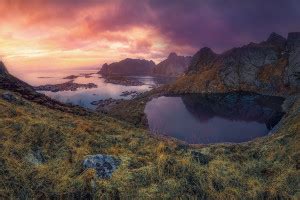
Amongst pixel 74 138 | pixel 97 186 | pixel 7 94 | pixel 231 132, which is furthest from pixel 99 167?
pixel 231 132

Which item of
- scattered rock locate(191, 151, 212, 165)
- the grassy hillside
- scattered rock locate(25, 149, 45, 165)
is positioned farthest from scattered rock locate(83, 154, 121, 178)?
scattered rock locate(191, 151, 212, 165)

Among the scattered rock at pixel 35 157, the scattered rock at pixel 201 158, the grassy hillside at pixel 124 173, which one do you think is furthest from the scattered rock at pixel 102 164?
the scattered rock at pixel 201 158

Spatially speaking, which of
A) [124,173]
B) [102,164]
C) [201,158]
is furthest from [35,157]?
[201,158]

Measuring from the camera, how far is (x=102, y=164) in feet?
44.7

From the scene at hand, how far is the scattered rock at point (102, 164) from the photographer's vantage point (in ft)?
43.0

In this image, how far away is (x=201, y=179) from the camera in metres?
13.5

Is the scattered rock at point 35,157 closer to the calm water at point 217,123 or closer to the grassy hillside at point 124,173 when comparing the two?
the grassy hillside at point 124,173

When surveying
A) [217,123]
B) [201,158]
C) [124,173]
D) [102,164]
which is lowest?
[217,123]

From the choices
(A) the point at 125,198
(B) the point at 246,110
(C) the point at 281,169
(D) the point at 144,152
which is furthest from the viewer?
(B) the point at 246,110

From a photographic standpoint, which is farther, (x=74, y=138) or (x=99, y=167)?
(x=74, y=138)

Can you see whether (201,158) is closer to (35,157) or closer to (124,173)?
(124,173)

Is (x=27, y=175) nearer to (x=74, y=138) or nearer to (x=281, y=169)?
(x=74, y=138)

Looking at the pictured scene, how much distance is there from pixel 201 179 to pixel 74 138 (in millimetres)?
9352

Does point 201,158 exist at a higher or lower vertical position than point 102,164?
lower
